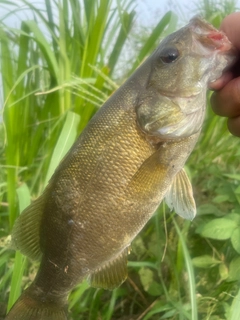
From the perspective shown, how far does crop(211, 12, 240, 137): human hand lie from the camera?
0.95 meters

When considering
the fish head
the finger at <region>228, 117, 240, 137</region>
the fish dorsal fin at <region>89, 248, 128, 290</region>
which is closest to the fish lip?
the fish head

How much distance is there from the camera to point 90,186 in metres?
0.89

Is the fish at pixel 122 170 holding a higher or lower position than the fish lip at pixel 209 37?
lower

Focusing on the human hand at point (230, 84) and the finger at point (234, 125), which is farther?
the finger at point (234, 125)

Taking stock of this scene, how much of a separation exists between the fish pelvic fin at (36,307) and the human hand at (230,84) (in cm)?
61

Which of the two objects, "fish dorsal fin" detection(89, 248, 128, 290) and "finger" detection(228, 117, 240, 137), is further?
"finger" detection(228, 117, 240, 137)

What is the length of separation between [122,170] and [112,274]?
253 millimetres

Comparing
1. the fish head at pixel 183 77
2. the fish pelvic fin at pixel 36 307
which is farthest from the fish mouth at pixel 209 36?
the fish pelvic fin at pixel 36 307

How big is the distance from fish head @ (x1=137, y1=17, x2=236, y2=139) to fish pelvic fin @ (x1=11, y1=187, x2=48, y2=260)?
331 mm

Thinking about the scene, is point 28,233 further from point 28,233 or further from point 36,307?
point 36,307

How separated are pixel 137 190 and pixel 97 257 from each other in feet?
0.60

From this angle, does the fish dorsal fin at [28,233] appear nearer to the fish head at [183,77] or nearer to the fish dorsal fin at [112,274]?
the fish dorsal fin at [112,274]

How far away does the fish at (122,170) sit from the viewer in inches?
34.7

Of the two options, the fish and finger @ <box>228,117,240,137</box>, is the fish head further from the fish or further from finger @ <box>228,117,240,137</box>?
finger @ <box>228,117,240,137</box>
